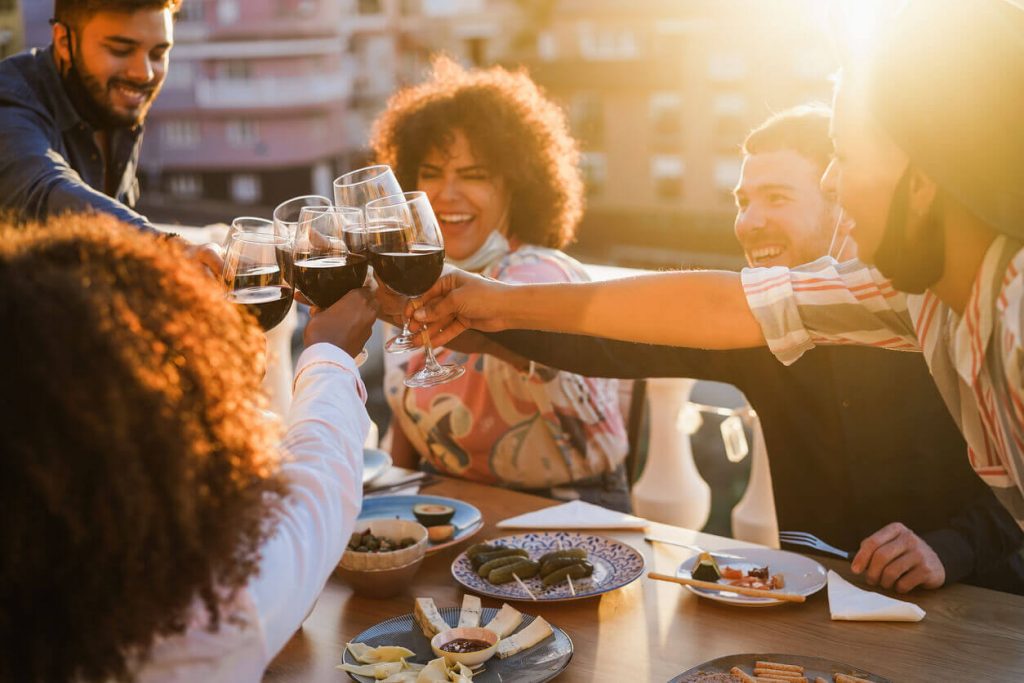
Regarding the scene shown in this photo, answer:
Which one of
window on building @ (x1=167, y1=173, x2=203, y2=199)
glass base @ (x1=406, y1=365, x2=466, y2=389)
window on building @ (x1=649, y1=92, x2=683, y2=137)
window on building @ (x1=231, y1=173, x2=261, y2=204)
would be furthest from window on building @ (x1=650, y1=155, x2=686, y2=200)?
glass base @ (x1=406, y1=365, x2=466, y2=389)

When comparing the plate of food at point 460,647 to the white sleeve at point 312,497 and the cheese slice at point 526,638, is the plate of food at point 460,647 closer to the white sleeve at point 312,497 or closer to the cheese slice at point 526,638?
the cheese slice at point 526,638

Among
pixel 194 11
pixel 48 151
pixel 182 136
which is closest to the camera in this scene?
pixel 48 151

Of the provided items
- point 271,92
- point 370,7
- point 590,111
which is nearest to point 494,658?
point 271,92

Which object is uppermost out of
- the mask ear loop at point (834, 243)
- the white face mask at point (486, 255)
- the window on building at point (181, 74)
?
the window on building at point (181, 74)

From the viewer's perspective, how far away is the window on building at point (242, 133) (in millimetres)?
32656

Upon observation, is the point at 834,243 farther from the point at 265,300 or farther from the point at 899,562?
the point at 265,300

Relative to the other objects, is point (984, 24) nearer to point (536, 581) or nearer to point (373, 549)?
point (536, 581)

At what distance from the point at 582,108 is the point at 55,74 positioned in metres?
32.6

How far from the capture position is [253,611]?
33.2 inches

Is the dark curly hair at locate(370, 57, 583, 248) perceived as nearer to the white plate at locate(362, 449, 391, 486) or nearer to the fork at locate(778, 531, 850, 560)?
the white plate at locate(362, 449, 391, 486)

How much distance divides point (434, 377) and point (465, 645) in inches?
20.1

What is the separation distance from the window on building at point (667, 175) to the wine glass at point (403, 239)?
108ft

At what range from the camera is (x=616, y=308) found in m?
1.53

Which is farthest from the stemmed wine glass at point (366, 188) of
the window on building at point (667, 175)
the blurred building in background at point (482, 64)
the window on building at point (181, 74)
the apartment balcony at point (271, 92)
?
the window on building at point (181, 74)
